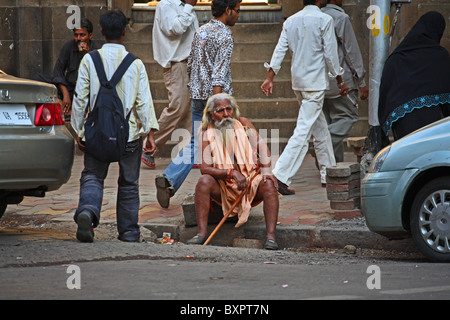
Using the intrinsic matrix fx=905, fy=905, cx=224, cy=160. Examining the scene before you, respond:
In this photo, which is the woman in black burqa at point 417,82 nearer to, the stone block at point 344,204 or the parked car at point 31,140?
the stone block at point 344,204

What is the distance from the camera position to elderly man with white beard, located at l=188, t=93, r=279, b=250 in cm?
778

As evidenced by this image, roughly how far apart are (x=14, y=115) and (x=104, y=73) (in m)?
0.80

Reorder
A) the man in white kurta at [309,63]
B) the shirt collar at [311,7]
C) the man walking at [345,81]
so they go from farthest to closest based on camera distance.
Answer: the man walking at [345,81] < the shirt collar at [311,7] < the man in white kurta at [309,63]

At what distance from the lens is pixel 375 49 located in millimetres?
8539

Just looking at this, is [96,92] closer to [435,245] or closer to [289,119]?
[435,245]

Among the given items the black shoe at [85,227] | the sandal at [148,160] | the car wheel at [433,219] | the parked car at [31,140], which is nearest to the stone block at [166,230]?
the black shoe at [85,227]

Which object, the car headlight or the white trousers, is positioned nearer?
the car headlight

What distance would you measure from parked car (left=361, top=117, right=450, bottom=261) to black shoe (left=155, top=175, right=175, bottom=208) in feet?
7.60

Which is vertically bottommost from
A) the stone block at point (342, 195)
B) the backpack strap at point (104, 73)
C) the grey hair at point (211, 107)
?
the stone block at point (342, 195)

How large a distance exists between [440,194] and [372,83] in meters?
2.16

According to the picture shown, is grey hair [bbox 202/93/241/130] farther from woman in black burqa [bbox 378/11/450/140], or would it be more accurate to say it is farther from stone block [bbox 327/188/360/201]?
woman in black burqa [bbox 378/11/450/140]

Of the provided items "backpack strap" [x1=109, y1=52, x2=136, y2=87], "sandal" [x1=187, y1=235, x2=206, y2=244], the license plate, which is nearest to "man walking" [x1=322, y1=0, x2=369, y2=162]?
"sandal" [x1=187, y1=235, x2=206, y2=244]

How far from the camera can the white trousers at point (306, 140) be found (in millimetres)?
9227

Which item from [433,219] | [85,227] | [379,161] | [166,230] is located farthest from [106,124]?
[433,219]
